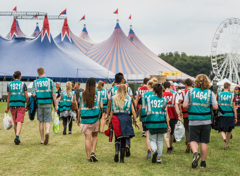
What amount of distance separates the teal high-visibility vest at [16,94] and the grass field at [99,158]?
0.89 m

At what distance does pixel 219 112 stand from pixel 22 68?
81.8 feet

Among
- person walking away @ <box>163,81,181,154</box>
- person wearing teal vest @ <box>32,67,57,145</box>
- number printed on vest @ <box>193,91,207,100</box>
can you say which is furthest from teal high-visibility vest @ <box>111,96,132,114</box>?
person wearing teal vest @ <box>32,67,57,145</box>

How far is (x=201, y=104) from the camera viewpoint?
6363mm

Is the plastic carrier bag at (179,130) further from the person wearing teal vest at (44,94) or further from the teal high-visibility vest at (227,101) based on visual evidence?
the person wearing teal vest at (44,94)

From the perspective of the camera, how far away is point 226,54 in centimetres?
4759

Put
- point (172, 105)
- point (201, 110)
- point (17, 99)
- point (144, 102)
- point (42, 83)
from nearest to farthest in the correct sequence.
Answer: point (201, 110) → point (144, 102) → point (172, 105) → point (42, 83) → point (17, 99)

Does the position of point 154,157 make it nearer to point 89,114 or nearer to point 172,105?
point 89,114

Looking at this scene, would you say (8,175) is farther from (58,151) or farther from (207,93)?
(207,93)

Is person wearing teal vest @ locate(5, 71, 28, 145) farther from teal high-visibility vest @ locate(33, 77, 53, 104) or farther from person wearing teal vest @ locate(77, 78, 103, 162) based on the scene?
person wearing teal vest @ locate(77, 78, 103, 162)

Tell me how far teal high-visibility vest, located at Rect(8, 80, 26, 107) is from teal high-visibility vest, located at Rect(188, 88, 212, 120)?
13.6ft

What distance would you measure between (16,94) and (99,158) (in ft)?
8.95

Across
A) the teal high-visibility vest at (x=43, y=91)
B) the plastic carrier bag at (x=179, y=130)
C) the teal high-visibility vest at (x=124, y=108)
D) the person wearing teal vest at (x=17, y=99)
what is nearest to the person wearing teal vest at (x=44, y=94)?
the teal high-visibility vest at (x=43, y=91)

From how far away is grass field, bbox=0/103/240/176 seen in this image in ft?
19.8

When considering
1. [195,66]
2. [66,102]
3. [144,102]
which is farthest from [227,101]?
[195,66]
